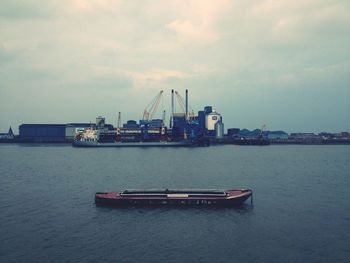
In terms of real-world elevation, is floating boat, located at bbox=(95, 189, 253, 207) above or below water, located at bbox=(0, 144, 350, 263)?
above

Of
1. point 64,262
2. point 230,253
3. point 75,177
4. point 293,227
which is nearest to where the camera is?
point 64,262

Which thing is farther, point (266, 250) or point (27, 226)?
point (27, 226)

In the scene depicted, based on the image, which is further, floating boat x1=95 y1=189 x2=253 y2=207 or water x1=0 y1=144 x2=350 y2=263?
floating boat x1=95 y1=189 x2=253 y2=207

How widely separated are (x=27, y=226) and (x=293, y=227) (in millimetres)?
25961

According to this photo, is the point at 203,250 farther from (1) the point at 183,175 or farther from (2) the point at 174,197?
(1) the point at 183,175

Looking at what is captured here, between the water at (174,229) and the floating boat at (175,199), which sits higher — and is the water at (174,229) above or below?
below

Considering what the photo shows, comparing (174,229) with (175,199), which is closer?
(174,229)

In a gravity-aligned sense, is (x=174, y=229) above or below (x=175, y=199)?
below

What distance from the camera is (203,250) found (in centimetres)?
2767

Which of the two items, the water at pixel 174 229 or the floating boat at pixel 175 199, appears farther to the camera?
the floating boat at pixel 175 199

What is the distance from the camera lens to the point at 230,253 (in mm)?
27078

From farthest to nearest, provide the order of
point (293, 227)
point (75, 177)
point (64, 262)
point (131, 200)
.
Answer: point (75, 177), point (131, 200), point (293, 227), point (64, 262)

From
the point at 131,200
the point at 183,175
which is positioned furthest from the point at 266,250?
the point at 183,175

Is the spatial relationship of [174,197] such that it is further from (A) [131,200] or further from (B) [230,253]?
(B) [230,253]
